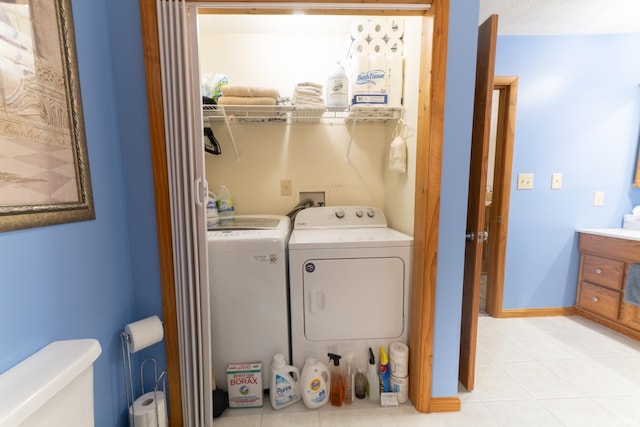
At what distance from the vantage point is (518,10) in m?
1.85

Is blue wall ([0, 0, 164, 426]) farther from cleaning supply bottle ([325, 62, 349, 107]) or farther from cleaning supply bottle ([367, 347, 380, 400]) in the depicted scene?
cleaning supply bottle ([367, 347, 380, 400])

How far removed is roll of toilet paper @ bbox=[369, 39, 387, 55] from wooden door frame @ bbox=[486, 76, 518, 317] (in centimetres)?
121

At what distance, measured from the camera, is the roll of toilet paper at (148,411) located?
1.08 metres

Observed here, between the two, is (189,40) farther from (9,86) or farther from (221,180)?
(221,180)

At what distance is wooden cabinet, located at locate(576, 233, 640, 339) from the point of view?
6.53 feet

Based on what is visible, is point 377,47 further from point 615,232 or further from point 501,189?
point 615,232

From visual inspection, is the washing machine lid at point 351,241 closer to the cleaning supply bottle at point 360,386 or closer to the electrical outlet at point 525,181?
the cleaning supply bottle at point 360,386

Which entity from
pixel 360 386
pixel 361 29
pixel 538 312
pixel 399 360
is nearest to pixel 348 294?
pixel 399 360

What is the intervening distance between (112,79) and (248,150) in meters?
1.01

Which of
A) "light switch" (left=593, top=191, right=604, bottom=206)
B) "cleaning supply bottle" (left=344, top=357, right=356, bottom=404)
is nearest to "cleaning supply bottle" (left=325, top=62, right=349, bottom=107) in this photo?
"cleaning supply bottle" (left=344, top=357, right=356, bottom=404)

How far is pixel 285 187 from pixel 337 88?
2.89 ft

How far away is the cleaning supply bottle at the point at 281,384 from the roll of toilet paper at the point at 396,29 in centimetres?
216

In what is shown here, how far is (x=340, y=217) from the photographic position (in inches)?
76.4

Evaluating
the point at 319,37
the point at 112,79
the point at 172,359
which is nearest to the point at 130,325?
the point at 172,359
